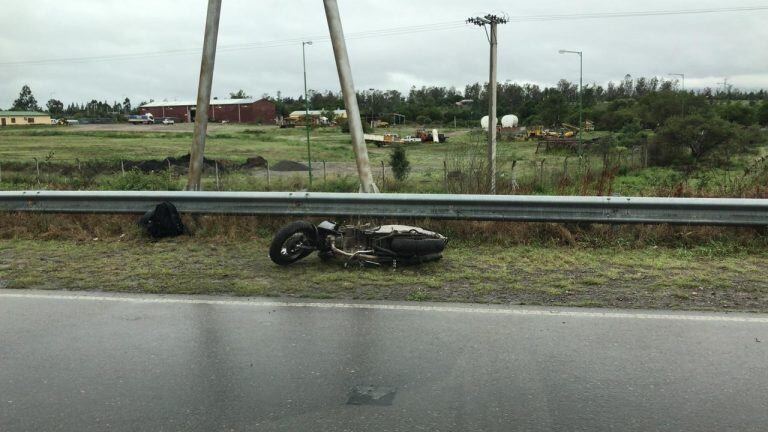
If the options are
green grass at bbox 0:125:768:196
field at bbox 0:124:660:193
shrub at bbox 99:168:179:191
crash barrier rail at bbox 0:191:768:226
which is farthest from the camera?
shrub at bbox 99:168:179:191

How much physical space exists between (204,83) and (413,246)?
539 cm

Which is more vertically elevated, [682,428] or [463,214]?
[463,214]

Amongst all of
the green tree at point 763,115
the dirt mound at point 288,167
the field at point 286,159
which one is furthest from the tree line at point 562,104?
the dirt mound at point 288,167

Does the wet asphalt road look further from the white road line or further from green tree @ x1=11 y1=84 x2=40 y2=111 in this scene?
green tree @ x1=11 y1=84 x2=40 y2=111

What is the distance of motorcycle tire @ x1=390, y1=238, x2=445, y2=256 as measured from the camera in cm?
680

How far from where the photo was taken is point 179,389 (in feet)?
13.3

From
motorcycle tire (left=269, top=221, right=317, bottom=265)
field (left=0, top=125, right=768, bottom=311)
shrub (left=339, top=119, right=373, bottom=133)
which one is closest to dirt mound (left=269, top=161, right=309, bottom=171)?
Result: field (left=0, top=125, right=768, bottom=311)

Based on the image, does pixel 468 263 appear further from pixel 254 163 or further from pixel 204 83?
pixel 254 163

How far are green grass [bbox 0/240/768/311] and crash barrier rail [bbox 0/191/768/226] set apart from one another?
38 centimetres

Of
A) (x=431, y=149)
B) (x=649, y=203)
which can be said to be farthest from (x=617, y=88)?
(x=649, y=203)

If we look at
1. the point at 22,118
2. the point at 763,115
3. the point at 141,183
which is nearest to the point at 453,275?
the point at 141,183

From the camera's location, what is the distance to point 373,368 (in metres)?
4.34

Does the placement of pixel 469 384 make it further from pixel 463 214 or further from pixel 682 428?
pixel 463 214

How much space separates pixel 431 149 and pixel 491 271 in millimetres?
46237
